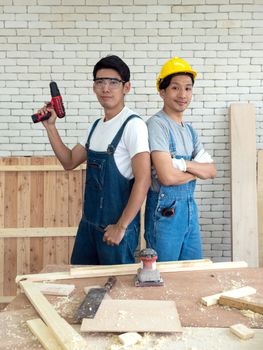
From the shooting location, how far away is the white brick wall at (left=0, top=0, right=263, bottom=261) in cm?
464

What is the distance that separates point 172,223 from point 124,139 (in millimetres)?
632

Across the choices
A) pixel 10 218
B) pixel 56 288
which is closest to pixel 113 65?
pixel 56 288

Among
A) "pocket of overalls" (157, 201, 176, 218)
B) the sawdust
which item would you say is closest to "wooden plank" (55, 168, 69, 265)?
"pocket of overalls" (157, 201, 176, 218)

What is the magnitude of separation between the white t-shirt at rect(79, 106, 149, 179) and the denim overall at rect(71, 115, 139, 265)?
0.10 ft

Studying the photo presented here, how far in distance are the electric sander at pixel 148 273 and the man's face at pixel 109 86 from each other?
109 cm

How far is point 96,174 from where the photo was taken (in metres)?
2.63

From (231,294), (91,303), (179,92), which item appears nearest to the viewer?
(91,303)

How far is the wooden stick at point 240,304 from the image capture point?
1626mm

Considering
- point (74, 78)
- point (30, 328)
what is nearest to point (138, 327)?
point (30, 328)

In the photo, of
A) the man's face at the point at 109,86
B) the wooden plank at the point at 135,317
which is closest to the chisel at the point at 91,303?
the wooden plank at the point at 135,317

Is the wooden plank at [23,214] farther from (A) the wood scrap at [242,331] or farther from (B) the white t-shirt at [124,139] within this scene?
(A) the wood scrap at [242,331]

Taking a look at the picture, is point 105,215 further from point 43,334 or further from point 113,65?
point 43,334

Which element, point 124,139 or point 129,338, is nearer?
point 129,338

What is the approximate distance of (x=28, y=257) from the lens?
461 centimetres
